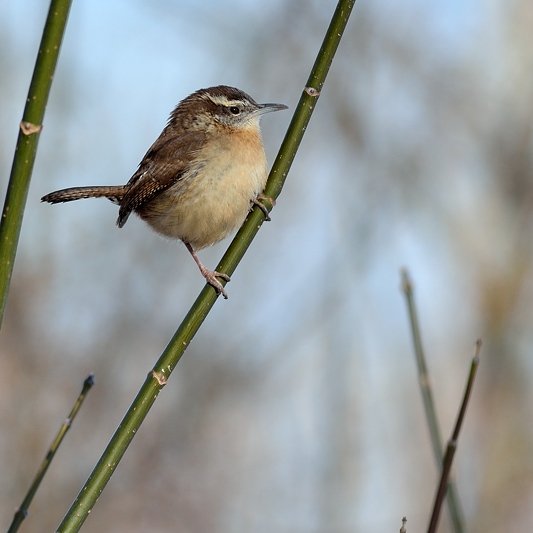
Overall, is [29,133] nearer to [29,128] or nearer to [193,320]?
[29,128]

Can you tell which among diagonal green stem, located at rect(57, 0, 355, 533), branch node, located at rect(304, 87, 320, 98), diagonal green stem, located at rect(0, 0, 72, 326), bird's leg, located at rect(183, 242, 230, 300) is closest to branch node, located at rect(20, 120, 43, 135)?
diagonal green stem, located at rect(0, 0, 72, 326)

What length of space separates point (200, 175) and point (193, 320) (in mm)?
1918

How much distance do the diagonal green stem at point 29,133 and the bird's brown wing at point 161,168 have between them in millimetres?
2352

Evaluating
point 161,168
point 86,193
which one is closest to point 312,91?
point 161,168

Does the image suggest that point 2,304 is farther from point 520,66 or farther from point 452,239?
point 520,66

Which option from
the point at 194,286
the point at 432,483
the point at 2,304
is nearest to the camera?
the point at 2,304

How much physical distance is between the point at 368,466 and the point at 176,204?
493cm

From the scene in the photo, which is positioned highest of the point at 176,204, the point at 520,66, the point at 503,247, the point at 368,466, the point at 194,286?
the point at 520,66

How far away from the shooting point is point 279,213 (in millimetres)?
7895

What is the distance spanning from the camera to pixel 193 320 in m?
2.14

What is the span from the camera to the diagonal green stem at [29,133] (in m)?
1.64

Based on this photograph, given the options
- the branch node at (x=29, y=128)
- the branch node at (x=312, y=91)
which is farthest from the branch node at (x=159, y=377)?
the branch node at (x=312, y=91)

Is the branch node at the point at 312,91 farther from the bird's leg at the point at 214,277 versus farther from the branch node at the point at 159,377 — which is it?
the branch node at the point at 159,377

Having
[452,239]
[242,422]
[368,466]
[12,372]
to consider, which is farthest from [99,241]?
[452,239]
